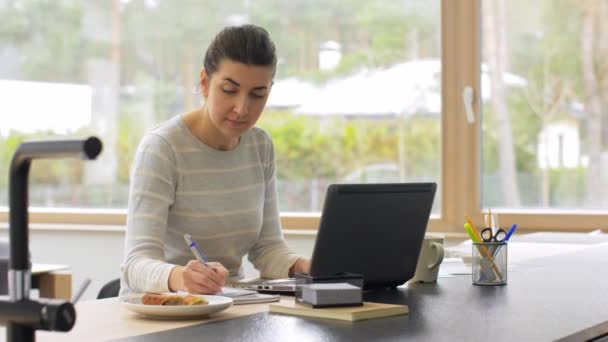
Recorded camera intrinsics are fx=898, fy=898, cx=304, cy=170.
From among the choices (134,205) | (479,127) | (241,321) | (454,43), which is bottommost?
(241,321)

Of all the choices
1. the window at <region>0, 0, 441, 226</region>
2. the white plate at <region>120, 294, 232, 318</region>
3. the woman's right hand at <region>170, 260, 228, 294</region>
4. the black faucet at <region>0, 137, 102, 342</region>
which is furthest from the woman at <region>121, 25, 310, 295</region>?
the window at <region>0, 0, 441, 226</region>

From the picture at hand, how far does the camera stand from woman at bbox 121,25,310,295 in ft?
7.07

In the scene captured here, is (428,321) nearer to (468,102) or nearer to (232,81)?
(232,81)

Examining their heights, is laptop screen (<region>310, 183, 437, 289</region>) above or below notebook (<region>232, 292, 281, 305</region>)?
above

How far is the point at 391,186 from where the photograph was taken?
1.89 m

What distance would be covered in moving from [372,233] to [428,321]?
0.36 metres

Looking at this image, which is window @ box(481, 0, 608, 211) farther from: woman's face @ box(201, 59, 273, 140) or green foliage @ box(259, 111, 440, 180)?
woman's face @ box(201, 59, 273, 140)

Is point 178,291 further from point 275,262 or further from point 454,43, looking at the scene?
point 454,43

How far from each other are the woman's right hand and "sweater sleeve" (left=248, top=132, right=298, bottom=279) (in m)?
0.55

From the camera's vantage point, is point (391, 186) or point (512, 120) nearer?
point (391, 186)

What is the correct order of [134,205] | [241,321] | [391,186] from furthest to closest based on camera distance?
[134,205] → [391,186] → [241,321]

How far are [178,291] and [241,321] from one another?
39 cm

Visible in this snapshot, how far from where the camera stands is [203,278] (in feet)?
5.97

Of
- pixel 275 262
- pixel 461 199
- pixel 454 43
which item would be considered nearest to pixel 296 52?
pixel 454 43
